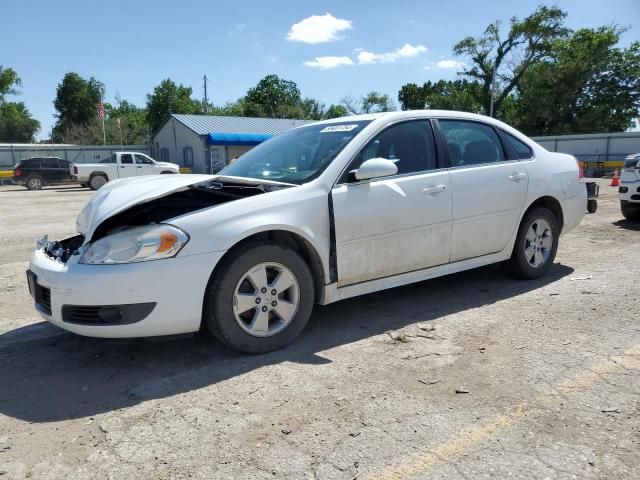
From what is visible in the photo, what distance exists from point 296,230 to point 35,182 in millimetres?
25114

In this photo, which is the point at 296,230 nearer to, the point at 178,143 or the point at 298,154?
the point at 298,154

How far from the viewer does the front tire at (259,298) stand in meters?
3.18

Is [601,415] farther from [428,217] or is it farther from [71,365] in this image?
[71,365]

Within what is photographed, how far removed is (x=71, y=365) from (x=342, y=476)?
207 cm

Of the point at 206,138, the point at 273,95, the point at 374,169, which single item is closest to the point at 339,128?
the point at 374,169

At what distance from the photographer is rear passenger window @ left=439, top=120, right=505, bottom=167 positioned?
444cm

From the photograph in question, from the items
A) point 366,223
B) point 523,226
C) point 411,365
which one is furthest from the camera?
point 523,226

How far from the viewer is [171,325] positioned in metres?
3.09

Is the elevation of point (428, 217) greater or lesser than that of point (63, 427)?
greater

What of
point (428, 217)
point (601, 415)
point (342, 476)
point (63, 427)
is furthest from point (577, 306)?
point (63, 427)

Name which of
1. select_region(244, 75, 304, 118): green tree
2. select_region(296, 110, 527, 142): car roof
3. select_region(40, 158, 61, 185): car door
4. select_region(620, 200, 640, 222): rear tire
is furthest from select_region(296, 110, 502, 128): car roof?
select_region(244, 75, 304, 118): green tree

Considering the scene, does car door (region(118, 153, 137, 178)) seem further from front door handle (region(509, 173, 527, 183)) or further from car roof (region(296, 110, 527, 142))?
front door handle (region(509, 173, 527, 183))

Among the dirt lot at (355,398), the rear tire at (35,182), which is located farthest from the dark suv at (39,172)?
the dirt lot at (355,398)

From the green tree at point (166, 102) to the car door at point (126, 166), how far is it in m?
43.9
